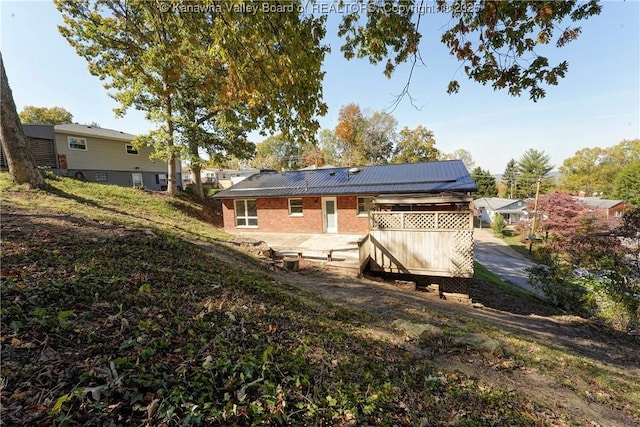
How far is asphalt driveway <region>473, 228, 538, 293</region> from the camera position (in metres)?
16.6

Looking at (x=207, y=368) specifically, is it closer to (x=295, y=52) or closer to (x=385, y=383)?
(x=385, y=383)

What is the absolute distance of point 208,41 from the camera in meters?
5.23

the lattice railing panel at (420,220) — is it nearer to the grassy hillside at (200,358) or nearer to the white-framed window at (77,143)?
the grassy hillside at (200,358)

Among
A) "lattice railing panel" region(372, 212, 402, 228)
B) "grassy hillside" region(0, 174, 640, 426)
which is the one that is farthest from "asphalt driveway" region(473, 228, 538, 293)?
"grassy hillside" region(0, 174, 640, 426)

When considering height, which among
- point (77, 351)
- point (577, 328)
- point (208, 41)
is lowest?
point (577, 328)

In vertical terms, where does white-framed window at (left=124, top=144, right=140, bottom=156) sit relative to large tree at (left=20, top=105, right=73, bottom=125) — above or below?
below

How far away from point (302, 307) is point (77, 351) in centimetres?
311

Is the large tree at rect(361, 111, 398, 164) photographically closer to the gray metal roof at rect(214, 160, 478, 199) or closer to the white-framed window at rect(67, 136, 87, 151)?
the gray metal roof at rect(214, 160, 478, 199)

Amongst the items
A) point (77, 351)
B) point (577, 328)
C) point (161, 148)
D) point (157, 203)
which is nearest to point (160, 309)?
point (77, 351)

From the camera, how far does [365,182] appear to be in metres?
14.9

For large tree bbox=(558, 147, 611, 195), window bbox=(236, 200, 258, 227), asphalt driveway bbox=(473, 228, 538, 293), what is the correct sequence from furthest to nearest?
large tree bbox=(558, 147, 611, 195)
window bbox=(236, 200, 258, 227)
asphalt driveway bbox=(473, 228, 538, 293)

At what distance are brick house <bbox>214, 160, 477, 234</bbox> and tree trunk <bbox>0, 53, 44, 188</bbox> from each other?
8792mm

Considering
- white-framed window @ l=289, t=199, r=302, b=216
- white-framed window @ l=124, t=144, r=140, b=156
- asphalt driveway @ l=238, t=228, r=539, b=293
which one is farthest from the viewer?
white-framed window @ l=124, t=144, r=140, b=156

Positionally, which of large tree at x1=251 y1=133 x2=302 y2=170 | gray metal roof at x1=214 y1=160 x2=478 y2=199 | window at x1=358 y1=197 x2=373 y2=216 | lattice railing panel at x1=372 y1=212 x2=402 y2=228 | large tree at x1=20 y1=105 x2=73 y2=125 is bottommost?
lattice railing panel at x1=372 y1=212 x2=402 y2=228
